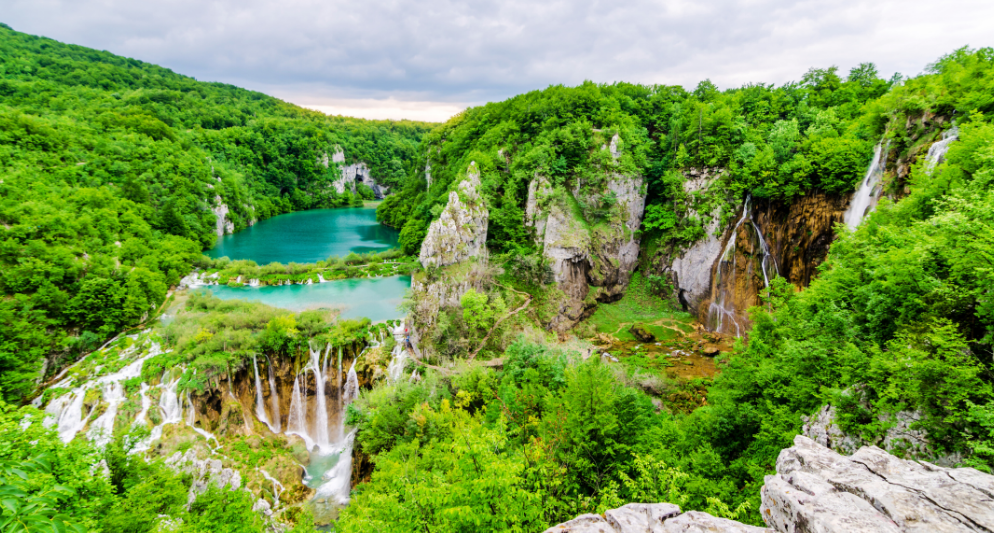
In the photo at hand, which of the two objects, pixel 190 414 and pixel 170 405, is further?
pixel 190 414

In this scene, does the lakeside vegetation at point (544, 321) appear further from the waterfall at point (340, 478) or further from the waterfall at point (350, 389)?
the waterfall at point (340, 478)

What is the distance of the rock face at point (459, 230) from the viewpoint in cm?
2902

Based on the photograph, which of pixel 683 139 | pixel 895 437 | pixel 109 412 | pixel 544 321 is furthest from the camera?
pixel 683 139

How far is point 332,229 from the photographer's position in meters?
68.9

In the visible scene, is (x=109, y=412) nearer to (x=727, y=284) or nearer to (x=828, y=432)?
(x=828, y=432)

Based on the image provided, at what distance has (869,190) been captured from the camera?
786 inches

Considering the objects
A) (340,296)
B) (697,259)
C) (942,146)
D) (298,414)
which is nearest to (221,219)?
(340,296)

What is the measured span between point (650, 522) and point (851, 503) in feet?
7.72

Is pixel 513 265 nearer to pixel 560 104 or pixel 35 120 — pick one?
pixel 560 104

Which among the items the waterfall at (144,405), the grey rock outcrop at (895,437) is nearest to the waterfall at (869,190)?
the grey rock outcrop at (895,437)

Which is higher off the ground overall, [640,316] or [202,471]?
[640,316]

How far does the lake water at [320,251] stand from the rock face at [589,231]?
1470 cm

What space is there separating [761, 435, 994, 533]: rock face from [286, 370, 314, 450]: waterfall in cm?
2479

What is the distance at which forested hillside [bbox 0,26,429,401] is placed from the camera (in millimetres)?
22359
